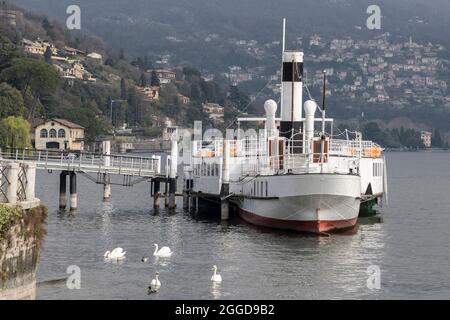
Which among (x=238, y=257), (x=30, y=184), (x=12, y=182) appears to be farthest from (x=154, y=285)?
(x=238, y=257)

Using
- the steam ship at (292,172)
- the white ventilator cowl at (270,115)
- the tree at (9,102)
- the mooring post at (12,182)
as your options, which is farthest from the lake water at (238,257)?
the tree at (9,102)

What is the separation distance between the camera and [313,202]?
7394 cm

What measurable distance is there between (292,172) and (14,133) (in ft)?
275

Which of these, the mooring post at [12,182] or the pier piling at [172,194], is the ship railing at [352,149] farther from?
the mooring post at [12,182]

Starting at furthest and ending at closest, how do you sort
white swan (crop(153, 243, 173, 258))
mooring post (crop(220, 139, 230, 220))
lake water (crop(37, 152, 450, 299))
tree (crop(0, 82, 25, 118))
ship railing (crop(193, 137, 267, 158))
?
tree (crop(0, 82, 25, 118)), ship railing (crop(193, 137, 267, 158)), mooring post (crop(220, 139, 230, 220)), white swan (crop(153, 243, 173, 258)), lake water (crop(37, 152, 450, 299))

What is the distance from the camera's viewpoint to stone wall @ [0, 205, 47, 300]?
39594mm

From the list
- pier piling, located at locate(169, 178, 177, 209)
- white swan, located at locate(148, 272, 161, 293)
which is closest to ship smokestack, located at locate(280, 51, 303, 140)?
pier piling, located at locate(169, 178, 177, 209)

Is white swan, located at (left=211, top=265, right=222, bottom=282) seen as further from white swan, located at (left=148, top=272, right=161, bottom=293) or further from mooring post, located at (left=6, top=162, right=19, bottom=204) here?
mooring post, located at (left=6, top=162, right=19, bottom=204)

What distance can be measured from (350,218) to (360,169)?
42.3 ft

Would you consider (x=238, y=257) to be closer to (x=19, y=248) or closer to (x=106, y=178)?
(x=19, y=248)

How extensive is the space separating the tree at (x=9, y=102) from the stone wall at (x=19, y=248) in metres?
141

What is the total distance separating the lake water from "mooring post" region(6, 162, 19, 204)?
8.11 meters
